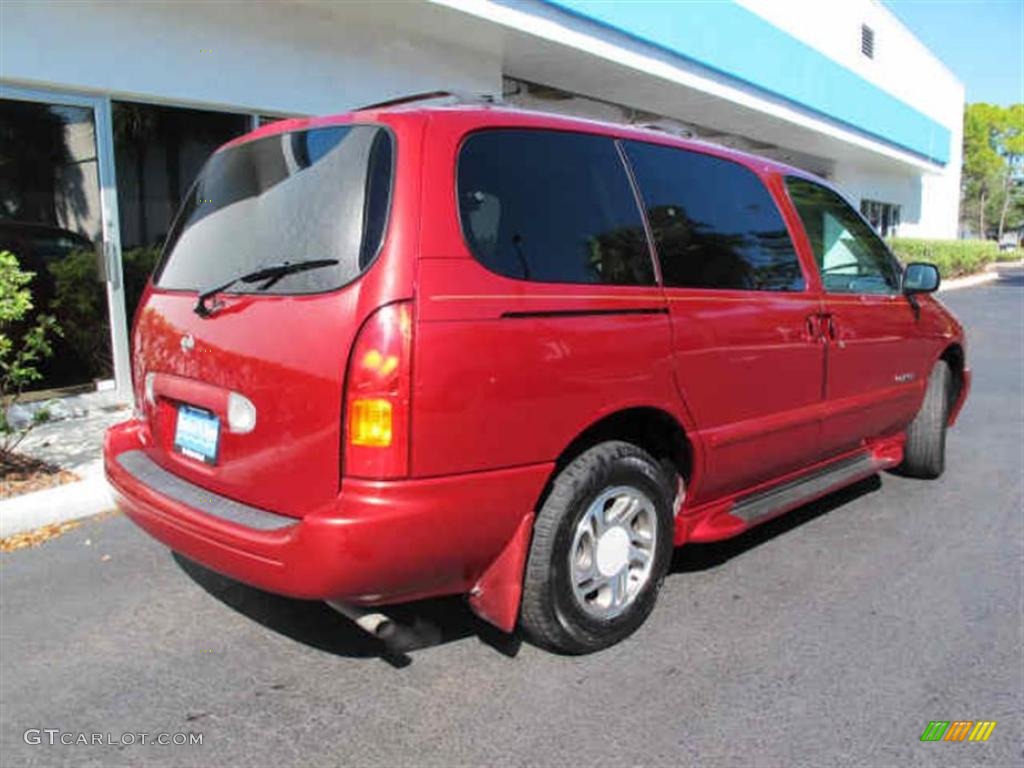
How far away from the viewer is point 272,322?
2.64m

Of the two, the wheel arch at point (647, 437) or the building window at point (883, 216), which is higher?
the building window at point (883, 216)

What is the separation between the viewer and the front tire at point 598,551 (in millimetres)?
2850

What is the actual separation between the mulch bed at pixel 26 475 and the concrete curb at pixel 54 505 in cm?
10

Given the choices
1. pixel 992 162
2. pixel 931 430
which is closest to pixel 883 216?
pixel 931 430

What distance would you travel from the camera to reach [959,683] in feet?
9.62

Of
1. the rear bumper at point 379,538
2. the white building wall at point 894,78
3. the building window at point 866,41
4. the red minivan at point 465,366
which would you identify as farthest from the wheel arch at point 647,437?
the building window at point 866,41

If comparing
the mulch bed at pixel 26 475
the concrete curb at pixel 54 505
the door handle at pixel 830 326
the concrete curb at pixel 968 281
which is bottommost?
the concrete curb at pixel 54 505

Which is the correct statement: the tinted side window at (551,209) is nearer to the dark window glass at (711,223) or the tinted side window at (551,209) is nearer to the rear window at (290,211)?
the dark window glass at (711,223)

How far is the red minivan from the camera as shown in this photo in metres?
2.50

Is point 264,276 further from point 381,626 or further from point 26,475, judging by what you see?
point 26,475

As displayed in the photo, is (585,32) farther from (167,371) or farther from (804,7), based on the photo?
(804,7)

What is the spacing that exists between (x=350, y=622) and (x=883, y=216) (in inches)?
1113

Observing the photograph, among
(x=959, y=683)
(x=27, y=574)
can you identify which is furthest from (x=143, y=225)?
(x=959, y=683)

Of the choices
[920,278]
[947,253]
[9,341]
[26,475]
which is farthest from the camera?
[947,253]
